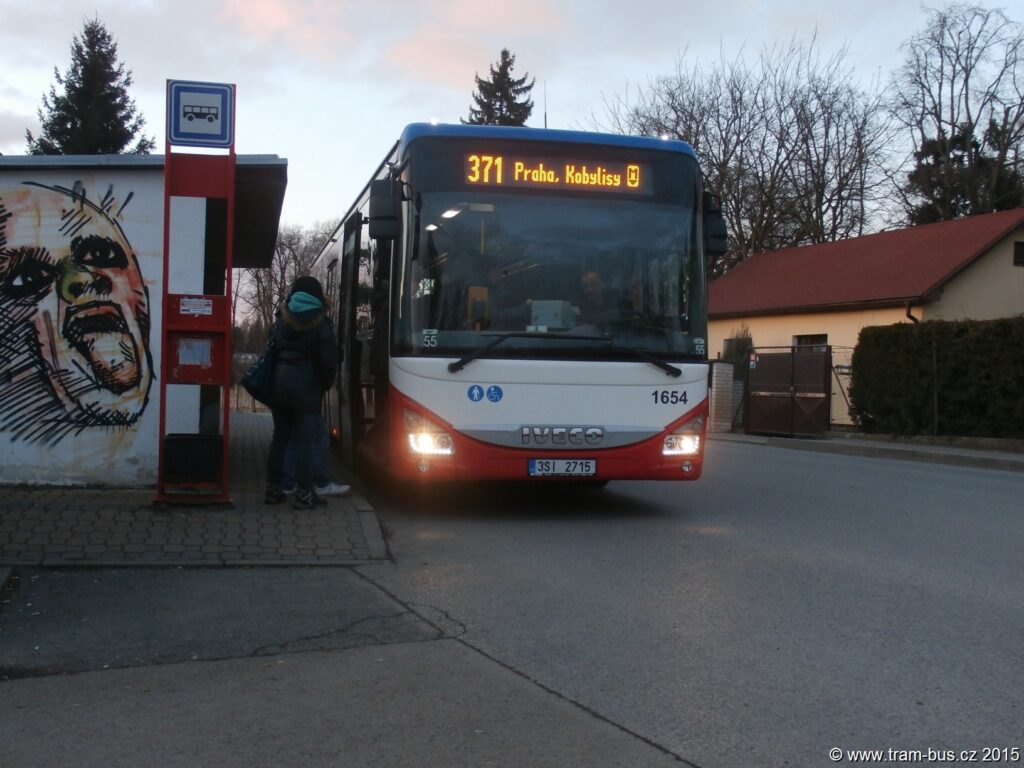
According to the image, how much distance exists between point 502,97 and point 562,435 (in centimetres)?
5569

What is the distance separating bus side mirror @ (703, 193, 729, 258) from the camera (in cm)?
962

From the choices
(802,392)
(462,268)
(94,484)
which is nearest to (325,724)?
(462,268)

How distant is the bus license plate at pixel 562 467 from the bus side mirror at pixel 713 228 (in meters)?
2.12

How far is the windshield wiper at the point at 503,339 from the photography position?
29.5 feet

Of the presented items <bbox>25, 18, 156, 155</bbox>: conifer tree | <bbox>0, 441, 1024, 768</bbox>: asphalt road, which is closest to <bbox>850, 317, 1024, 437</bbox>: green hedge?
<bbox>0, 441, 1024, 768</bbox>: asphalt road

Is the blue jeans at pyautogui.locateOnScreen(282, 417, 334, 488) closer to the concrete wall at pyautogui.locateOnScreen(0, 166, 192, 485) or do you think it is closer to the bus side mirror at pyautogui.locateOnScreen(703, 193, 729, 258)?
the concrete wall at pyautogui.locateOnScreen(0, 166, 192, 485)

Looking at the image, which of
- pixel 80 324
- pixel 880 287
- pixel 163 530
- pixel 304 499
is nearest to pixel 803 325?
pixel 880 287

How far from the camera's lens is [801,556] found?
26.5 feet

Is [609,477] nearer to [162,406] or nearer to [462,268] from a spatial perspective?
[462,268]

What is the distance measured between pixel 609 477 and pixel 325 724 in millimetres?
5367

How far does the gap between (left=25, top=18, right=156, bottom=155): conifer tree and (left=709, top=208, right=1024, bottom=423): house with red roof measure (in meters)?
26.5

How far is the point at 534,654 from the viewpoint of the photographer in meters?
5.34

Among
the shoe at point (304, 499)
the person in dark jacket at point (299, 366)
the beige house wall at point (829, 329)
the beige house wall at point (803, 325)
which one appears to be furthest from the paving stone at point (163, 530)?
the beige house wall at point (803, 325)

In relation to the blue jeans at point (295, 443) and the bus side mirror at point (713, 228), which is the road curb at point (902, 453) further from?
the blue jeans at point (295, 443)
